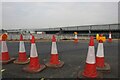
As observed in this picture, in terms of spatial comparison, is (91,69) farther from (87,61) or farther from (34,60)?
(34,60)

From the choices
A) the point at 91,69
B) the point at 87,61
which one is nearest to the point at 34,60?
the point at 87,61

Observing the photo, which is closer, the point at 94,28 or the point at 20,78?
the point at 20,78

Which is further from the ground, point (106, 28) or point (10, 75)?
point (106, 28)

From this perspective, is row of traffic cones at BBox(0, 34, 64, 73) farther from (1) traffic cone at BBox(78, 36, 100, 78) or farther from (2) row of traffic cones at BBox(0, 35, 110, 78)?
(1) traffic cone at BBox(78, 36, 100, 78)

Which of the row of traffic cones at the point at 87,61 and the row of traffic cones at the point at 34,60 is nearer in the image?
the row of traffic cones at the point at 87,61

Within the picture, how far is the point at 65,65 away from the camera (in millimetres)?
7199

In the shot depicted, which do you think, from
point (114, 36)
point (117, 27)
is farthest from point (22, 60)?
point (117, 27)

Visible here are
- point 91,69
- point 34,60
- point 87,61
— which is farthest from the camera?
point 34,60

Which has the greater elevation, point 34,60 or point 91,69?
point 34,60

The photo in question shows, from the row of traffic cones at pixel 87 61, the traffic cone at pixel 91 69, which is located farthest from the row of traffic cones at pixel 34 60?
the traffic cone at pixel 91 69

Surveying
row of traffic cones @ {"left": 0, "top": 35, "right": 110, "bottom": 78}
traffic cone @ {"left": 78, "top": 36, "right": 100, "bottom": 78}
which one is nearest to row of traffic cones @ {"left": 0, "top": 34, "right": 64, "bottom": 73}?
row of traffic cones @ {"left": 0, "top": 35, "right": 110, "bottom": 78}

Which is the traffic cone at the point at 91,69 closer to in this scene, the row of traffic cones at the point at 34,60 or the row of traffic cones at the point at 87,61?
the row of traffic cones at the point at 87,61

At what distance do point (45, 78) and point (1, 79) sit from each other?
1.19m

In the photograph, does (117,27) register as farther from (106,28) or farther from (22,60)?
(22,60)
